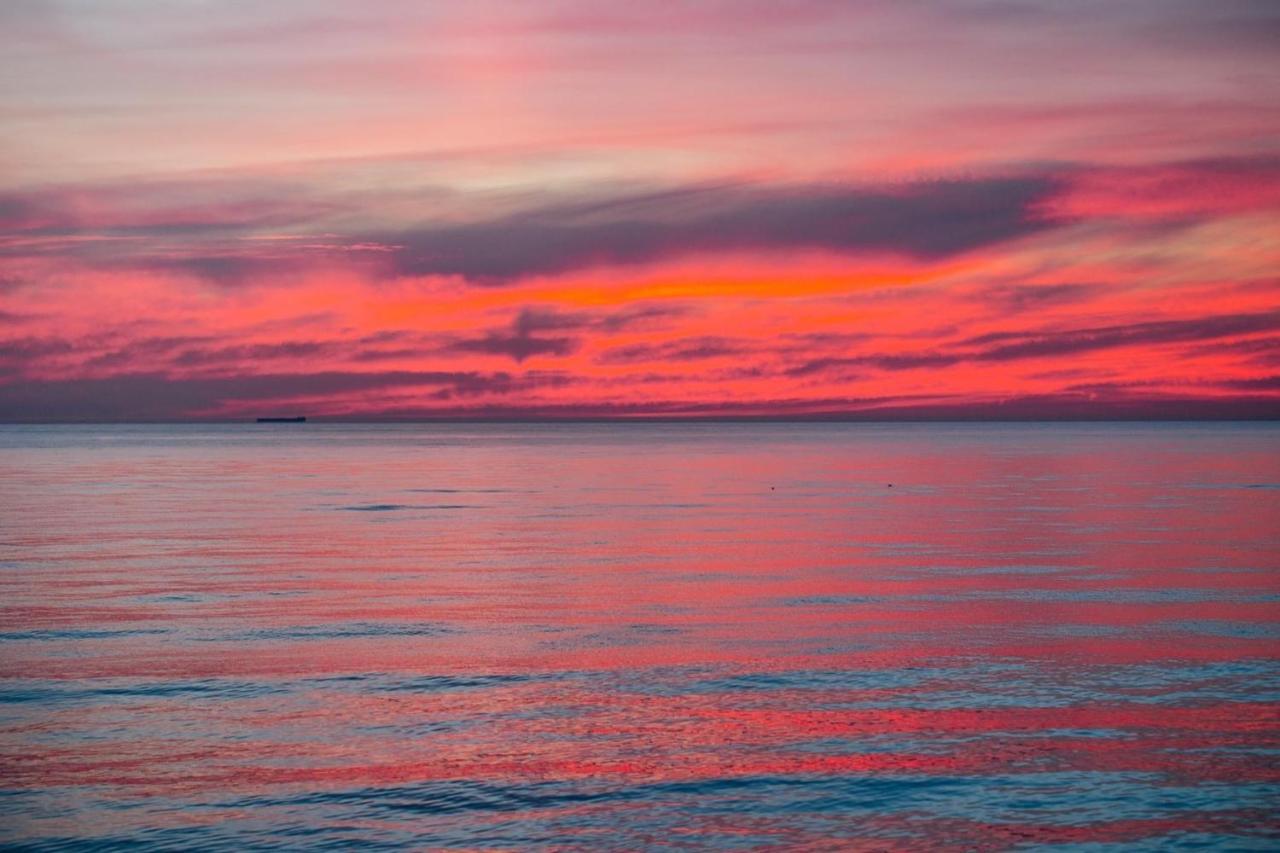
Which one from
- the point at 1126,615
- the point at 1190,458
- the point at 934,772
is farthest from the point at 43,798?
the point at 1190,458

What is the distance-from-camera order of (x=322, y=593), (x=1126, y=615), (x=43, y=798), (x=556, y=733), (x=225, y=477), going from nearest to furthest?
(x=43, y=798) < (x=556, y=733) < (x=1126, y=615) < (x=322, y=593) < (x=225, y=477)

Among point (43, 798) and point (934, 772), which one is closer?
point (43, 798)

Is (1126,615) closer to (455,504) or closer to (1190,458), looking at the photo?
(455,504)

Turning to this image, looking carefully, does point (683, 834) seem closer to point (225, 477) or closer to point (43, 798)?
point (43, 798)

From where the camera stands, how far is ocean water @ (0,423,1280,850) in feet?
44.3

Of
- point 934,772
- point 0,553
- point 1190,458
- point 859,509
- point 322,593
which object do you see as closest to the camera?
point 934,772

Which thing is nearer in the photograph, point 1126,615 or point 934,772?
point 934,772

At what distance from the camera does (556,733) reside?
16609 mm

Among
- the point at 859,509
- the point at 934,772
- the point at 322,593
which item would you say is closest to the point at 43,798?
the point at 934,772

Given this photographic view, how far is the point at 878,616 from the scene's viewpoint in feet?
84.0

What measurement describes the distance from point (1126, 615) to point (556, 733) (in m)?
13.9

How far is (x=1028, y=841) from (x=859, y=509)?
42442 millimetres

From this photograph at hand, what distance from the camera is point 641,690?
18906 millimetres

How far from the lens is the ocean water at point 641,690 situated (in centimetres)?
1350
